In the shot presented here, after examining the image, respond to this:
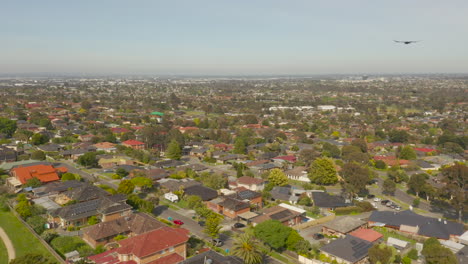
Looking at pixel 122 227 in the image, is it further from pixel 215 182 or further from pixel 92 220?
pixel 215 182

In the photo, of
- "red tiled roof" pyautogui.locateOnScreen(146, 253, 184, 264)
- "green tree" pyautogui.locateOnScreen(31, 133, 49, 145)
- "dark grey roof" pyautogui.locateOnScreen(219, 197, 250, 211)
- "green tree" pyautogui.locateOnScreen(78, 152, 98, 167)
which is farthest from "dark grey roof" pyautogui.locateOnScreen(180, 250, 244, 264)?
"green tree" pyautogui.locateOnScreen(31, 133, 49, 145)

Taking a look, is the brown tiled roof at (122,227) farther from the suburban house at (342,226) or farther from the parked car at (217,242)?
the suburban house at (342,226)

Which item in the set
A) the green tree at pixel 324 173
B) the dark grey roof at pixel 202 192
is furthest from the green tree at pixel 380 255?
the green tree at pixel 324 173

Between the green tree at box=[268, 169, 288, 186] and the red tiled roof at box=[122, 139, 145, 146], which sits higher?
the green tree at box=[268, 169, 288, 186]

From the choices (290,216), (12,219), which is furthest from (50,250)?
(290,216)

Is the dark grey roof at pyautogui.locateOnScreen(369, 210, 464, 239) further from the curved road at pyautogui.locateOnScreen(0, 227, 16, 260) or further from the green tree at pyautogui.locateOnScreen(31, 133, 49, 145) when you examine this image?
the green tree at pyautogui.locateOnScreen(31, 133, 49, 145)

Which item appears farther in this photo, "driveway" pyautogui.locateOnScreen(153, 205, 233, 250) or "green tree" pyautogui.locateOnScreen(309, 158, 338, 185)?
"green tree" pyautogui.locateOnScreen(309, 158, 338, 185)
